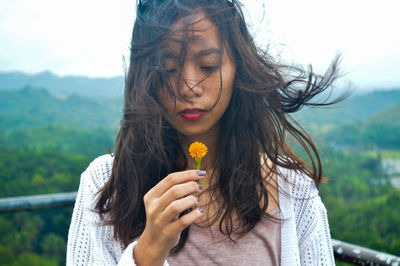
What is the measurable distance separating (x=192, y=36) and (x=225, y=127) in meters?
0.52

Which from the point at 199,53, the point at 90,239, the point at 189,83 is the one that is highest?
the point at 199,53

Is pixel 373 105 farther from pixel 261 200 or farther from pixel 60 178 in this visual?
pixel 261 200

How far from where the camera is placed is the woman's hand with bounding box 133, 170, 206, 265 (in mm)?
994

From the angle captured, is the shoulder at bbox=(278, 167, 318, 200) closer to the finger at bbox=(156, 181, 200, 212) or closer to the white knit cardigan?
the white knit cardigan

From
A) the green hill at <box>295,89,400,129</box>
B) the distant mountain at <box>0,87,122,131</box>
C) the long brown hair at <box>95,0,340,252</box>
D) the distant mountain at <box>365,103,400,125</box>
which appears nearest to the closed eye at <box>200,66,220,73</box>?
the long brown hair at <box>95,0,340,252</box>

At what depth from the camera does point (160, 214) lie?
1036 mm

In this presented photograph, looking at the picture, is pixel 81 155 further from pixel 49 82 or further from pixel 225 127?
pixel 225 127

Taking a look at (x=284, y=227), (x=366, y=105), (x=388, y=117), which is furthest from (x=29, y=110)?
(x=388, y=117)

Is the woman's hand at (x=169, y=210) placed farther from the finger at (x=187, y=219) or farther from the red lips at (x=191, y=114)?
the red lips at (x=191, y=114)

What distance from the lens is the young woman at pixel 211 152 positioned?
1409mm

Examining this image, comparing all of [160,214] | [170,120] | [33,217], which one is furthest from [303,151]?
[33,217]

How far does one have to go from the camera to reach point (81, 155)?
10312mm

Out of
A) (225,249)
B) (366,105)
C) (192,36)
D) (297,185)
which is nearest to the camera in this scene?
(192,36)

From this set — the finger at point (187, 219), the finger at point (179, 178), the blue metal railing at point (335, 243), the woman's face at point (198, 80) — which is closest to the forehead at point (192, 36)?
the woman's face at point (198, 80)
